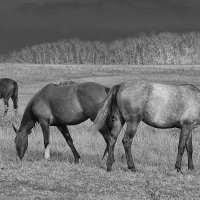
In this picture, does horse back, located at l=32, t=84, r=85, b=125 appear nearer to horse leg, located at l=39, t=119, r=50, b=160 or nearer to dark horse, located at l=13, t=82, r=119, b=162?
dark horse, located at l=13, t=82, r=119, b=162

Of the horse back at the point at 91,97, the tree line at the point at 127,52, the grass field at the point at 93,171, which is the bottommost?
the tree line at the point at 127,52

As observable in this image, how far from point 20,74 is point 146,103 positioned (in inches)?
2712

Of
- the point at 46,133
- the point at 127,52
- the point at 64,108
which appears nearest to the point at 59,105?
the point at 64,108

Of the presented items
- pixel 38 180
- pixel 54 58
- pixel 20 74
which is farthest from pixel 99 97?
pixel 54 58

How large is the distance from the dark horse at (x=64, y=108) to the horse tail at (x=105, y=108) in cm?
94

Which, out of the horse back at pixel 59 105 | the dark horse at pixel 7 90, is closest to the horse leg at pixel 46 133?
the horse back at pixel 59 105

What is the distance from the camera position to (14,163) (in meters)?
11.5

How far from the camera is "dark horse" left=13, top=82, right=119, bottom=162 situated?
11953 mm

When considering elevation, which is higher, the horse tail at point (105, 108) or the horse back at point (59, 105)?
the horse tail at point (105, 108)

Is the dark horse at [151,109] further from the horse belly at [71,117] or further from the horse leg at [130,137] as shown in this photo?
the horse belly at [71,117]

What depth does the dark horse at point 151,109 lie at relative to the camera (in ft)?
34.6

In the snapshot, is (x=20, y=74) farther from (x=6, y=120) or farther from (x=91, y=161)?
(x=91, y=161)

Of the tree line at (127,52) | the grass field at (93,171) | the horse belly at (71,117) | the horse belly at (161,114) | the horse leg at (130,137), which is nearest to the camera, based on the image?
the grass field at (93,171)

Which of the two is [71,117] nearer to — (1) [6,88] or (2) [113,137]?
(2) [113,137]
